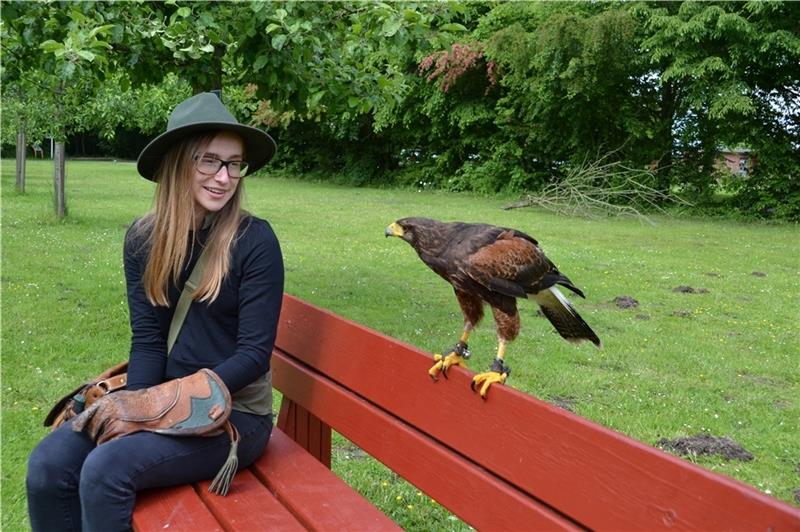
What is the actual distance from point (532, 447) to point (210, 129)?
1.70 metres

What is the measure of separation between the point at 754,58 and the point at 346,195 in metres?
12.6

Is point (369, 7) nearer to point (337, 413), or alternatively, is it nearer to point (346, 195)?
point (337, 413)

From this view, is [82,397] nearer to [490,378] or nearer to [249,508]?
[249,508]

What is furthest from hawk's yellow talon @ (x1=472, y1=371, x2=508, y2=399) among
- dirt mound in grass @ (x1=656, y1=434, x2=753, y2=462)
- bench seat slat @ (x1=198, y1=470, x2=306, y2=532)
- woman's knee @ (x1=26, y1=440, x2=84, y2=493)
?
dirt mound in grass @ (x1=656, y1=434, x2=753, y2=462)

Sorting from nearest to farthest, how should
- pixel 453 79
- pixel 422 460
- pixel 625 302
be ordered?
pixel 422 460 → pixel 625 302 → pixel 453 79

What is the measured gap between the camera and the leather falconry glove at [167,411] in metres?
2.44

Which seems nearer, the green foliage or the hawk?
the hawk

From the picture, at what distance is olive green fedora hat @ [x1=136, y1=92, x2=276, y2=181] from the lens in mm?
2742

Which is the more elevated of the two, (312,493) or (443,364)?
(443,364)


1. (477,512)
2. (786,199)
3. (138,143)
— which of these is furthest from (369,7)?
(138,143)

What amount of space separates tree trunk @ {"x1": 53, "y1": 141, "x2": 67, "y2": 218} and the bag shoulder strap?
454 inches

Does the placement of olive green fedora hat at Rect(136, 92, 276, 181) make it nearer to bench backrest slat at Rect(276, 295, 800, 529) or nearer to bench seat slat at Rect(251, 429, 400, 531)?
bench backrest slat at Rect(276, 295, 800, 529)

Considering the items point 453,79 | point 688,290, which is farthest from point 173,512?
point 453,79

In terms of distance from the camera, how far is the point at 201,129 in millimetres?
2785
